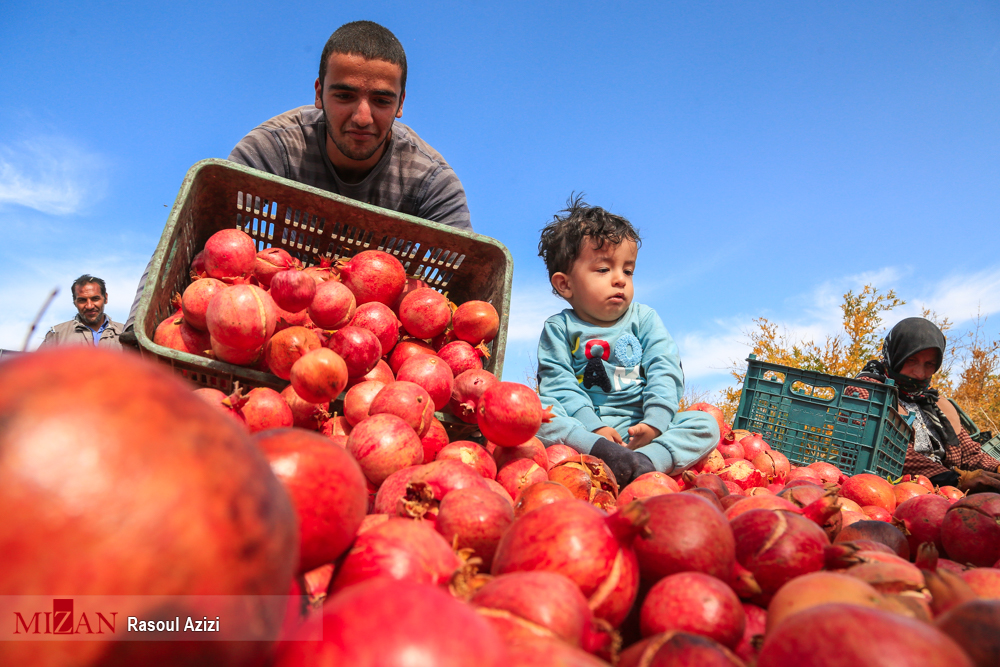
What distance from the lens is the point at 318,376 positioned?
2.60 meters

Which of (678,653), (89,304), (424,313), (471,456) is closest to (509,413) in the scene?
(471,456)

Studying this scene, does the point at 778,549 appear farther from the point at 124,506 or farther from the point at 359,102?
the point at 359,102

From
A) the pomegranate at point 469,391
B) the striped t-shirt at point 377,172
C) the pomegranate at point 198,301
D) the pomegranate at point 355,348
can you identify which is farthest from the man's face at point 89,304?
the pomegranate at point 469,391

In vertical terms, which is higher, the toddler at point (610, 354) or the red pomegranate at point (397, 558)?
the toddler at point (610, 354)

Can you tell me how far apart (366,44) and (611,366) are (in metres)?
3.32

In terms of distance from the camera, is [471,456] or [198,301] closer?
[471,456]

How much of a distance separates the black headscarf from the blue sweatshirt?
5256 millimetres

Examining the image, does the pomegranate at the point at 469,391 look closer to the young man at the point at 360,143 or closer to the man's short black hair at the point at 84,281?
the young man at the point at 360,143

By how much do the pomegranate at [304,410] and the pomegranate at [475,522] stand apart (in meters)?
1.38

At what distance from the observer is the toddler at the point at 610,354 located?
4.72m

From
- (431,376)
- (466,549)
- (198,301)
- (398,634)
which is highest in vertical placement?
(198,301)

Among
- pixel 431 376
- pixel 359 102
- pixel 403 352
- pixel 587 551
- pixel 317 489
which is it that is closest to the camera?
pixel 317 489

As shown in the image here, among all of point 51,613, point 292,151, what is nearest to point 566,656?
point 51,613

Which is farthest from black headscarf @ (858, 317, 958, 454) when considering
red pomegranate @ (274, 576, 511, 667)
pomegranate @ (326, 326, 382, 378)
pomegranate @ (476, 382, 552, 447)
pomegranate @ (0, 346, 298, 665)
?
pomegranate @ (0, 346, 298, 665)
